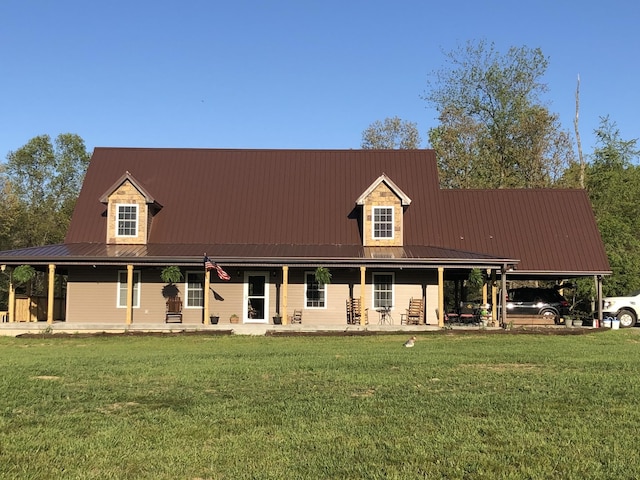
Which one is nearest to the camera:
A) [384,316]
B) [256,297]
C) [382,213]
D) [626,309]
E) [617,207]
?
[384,316]

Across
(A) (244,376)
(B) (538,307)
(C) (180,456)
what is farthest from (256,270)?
(C) (180,456)

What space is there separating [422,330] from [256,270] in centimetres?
→ 689

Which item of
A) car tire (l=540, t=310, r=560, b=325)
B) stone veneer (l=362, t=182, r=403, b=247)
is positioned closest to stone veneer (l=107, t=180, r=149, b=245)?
stone veneer (l=362, t=182, r=403, b=247)

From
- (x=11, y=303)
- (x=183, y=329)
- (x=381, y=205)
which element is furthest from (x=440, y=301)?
(x=11, y=303)

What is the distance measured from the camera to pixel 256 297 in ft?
78.0

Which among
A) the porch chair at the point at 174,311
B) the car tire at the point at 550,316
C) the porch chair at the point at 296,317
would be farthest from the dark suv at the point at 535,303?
the porch chair at the point at 174,311

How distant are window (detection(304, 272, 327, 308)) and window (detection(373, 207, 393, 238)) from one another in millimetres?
2974

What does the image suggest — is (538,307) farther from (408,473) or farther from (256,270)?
(408,473)

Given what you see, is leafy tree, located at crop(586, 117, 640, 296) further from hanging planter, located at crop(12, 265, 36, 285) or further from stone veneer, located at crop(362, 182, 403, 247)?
hanging planter, located at crop(12, 265, 36, 285)

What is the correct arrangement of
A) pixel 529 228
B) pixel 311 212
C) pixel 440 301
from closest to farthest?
pixel 440 301, pixel 529 228, pixel 311 212

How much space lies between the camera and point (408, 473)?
16.7 ft

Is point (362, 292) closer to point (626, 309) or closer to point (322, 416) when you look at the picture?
point (626, 309)

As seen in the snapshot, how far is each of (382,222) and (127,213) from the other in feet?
33.1

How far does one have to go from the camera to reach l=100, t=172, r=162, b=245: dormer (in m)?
24.8
